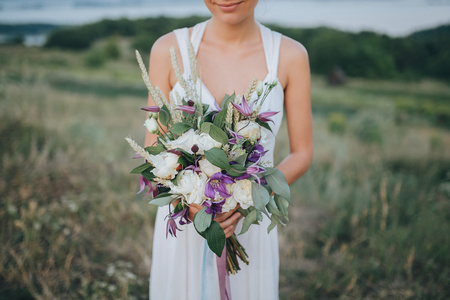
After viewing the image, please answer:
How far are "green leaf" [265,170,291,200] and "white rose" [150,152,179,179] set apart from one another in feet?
1.06

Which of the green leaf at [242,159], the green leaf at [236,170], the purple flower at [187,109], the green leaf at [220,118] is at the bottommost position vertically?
the green leaf at [236,170]

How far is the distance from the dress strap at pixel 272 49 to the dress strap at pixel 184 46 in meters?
0.36

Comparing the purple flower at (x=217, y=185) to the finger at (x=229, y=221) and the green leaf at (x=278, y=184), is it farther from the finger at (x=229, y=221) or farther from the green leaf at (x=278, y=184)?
the finger at (x=229, y=221)

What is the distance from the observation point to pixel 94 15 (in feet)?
15.3

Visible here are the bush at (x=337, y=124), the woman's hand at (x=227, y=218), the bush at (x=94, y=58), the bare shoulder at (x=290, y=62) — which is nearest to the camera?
the woman's hand at (x=227, y=218)

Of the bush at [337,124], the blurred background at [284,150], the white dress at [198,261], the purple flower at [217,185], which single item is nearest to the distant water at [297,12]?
the blurred background at [284,150]

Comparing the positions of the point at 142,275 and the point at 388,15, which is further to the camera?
the point at 388,15

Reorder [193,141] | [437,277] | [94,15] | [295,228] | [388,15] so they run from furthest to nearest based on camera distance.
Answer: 1. [94,15]
2. [388,15]
3. [295,228]
4. [437,277]
5. [193,141]

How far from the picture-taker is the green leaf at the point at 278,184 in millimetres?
1261

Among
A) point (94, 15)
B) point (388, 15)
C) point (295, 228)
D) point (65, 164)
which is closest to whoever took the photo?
point (295, 228)

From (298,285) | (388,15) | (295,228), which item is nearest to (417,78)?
(388,15)

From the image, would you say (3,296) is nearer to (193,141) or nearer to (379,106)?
(193,141)

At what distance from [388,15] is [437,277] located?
2.89 m

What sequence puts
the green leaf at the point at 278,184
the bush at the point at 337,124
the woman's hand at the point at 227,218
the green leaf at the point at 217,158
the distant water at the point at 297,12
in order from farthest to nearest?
the bush at the point at 337,124, the distant water at the point at 297,12, the woman's hand at the point at 227,218, the green leaf at the point at 278,184, the green leaf at the point at 217,158
